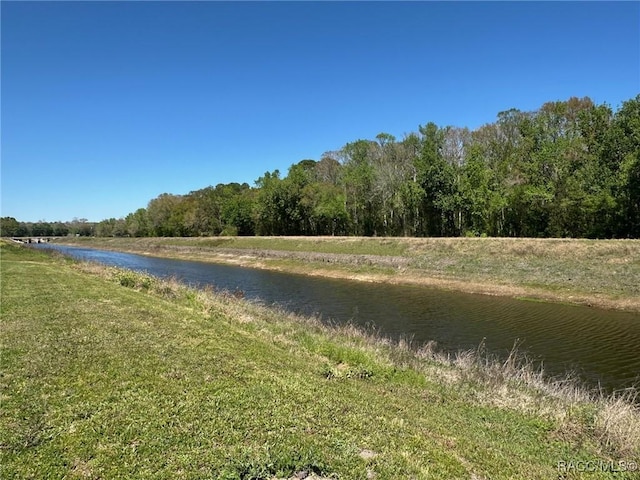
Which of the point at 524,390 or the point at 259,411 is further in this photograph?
the point at 524,390

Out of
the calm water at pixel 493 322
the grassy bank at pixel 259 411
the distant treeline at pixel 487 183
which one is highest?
the distant treeline at pixel 487 183

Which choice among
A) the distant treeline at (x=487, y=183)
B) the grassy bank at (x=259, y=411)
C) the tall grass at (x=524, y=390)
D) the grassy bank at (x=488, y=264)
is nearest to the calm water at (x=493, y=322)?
the tall grass at (x=524, y=390)

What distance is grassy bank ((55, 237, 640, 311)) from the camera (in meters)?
29.2

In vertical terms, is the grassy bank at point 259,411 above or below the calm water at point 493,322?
above

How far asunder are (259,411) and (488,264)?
35793mm

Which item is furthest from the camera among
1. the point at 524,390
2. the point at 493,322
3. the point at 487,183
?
the point at 487,183

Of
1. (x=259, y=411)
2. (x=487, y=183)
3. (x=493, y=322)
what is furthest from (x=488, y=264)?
(x=259, y=411)

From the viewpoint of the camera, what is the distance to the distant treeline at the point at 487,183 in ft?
146

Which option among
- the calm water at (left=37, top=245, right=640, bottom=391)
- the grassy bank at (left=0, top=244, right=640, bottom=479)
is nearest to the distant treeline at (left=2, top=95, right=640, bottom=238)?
the calm water at (left=37, top=245, right=640, bottom=391)

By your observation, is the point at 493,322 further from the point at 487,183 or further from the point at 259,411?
the point at 487,183

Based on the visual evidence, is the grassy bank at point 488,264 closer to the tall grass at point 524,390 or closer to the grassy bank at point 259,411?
the tall grass at point 524,390

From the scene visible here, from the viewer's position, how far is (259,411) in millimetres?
7273

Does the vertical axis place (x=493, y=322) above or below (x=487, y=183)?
below

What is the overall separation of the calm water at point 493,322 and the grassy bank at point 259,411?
4995mm
